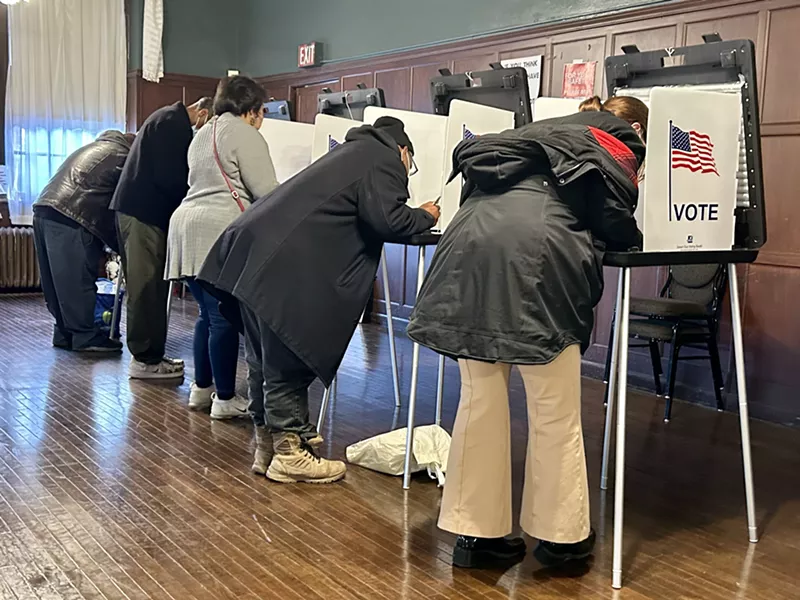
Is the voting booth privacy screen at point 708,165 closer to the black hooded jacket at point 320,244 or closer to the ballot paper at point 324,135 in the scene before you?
the black hooded jacket at point 320,244

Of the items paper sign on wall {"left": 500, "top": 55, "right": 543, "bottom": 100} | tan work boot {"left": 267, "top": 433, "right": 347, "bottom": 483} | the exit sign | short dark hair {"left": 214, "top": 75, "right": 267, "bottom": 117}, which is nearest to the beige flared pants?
tan work boot {"left": 267, "top": 433, "right": 347, "bottom": 483}

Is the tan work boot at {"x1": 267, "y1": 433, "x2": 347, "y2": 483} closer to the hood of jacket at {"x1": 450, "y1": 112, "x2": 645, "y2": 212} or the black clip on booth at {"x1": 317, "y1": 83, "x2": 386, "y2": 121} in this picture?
the hood of jacket at {"x1": 450, "y1": 112, "x2": 645, "y2": 212}

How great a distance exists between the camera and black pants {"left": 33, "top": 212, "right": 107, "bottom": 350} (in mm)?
4684

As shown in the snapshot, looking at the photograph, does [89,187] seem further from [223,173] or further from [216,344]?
[216,344]

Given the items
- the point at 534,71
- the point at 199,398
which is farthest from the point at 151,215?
the point at 534,71

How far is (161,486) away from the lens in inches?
108

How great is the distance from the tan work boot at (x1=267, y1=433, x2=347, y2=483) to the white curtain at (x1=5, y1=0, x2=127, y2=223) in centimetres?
528

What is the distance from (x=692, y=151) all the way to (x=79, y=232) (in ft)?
11.5

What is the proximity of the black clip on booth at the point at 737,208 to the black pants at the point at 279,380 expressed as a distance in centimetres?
99

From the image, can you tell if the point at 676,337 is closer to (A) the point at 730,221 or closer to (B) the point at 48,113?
(A) the point at 730,221

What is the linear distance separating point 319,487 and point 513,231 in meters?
1.21

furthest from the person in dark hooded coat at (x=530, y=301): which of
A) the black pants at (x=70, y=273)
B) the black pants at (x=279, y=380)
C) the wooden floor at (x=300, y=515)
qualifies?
the black pants at (x=70, y=273)

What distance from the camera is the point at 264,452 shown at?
2.91 m

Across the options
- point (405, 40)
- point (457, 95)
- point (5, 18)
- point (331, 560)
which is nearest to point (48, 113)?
point (5, 18)
